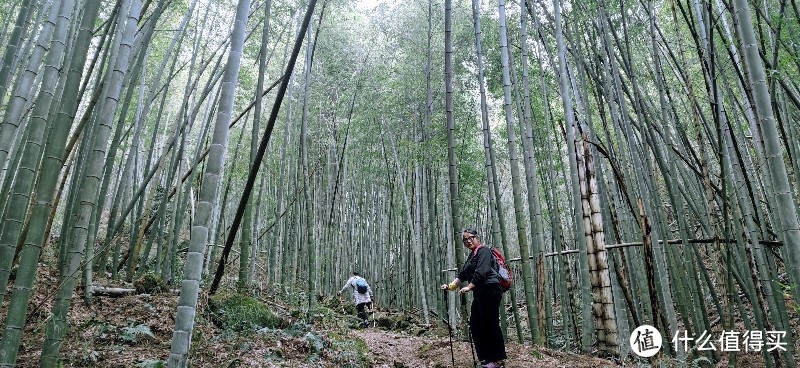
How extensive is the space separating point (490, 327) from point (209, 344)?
1.85 metres

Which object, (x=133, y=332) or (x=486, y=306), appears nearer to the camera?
(x=133, y=332)

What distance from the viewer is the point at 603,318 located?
12.0ft

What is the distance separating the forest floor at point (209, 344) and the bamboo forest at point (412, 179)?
2 centimetres

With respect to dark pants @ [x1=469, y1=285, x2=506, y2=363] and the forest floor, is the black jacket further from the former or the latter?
the forest floor

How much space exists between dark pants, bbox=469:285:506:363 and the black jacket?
5 cm

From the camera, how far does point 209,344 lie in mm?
3023

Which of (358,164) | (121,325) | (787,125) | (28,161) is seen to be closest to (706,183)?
(787,125)

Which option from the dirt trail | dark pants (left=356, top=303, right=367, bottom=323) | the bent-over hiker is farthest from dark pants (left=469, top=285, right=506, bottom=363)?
dark pants (left=356, top=303, right=367, bottom=323)

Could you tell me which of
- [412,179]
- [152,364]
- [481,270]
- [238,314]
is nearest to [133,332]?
[152,364]

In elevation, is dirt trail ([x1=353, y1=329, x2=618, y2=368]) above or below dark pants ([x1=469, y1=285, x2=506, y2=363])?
below

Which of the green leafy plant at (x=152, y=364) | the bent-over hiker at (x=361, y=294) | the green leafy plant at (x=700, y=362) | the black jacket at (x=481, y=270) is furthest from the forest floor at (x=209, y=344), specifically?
the bent-over hiker at (x=361, y=294)

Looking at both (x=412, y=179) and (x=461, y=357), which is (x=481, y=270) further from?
(x=412, y=179)

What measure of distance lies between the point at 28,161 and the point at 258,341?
6.72ft

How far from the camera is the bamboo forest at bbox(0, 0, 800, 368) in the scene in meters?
1.92
